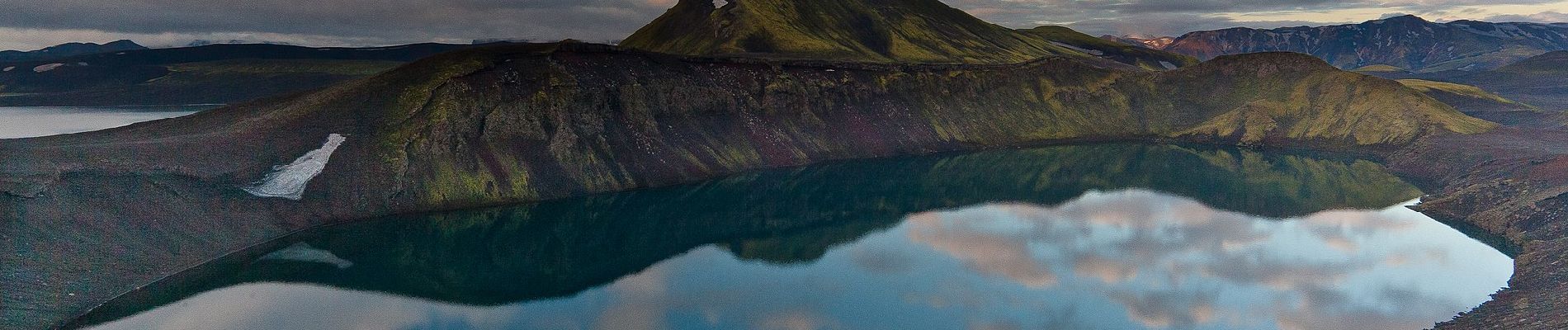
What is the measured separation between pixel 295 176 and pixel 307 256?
75.4ft

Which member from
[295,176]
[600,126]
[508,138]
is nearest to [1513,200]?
[600,126]

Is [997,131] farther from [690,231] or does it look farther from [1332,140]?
[690,231]

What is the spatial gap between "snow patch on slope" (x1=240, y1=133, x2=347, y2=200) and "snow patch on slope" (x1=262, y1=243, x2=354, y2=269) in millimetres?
14569

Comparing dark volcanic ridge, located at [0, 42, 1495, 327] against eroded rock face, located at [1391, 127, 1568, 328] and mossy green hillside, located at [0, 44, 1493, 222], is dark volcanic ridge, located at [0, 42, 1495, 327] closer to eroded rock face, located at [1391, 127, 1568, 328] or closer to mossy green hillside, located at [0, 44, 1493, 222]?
mossy green hillside, located at [0, 44, 1493, 222]

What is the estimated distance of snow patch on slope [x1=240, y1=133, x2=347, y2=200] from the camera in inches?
3844

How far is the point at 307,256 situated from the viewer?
83.6 meters

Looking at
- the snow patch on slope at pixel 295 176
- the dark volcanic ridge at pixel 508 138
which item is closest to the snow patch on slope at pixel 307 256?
the dark volcanic ridge at pixel 508 138

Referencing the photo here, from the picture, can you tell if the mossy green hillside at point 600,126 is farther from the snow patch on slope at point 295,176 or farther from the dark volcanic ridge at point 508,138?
the snow patch on slope at point 295,176

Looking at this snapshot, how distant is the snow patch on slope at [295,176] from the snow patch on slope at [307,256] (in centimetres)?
1457

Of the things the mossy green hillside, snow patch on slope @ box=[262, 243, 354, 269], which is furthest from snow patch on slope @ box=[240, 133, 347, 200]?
snow patch on slope @ box=[262, 243, 354, 269]

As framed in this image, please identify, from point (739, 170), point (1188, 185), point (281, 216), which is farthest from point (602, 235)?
point (1188, 185)

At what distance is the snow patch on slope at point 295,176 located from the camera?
97.6 meters

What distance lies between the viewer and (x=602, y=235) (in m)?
98.0

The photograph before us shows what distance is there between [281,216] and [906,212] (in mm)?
74592
